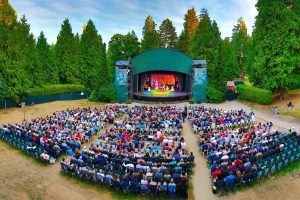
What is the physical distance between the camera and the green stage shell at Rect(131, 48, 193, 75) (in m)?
47.5

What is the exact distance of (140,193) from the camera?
15734mm

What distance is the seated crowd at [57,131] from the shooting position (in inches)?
819

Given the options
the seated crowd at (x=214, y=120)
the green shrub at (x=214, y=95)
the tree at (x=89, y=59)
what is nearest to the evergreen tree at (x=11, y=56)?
the tree at (x=89, y=59)

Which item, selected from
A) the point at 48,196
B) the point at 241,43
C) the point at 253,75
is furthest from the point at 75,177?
the point at 241,43

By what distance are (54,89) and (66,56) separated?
7137 millimetres

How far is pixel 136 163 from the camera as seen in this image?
57.5 feet

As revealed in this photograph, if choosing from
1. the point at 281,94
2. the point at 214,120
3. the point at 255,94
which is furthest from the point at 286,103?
the point at 214,120

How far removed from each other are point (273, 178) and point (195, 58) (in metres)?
35.9

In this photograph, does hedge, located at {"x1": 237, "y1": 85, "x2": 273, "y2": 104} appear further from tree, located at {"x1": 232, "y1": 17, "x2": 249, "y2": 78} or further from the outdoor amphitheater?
tree, located at {"x1": 232, "y1": 17, "x2": 249, "y2": 78}

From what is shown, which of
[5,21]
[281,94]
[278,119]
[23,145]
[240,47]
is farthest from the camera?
[240,47]

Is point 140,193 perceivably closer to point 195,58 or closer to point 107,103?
point 107,103

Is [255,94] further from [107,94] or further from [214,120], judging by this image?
[107,94]

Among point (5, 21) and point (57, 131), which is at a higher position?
point (5, 21)

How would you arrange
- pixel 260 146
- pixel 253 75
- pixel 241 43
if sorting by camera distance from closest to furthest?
1. pixel 260 146
2. pixel 253 75
3. pixel 241 43
